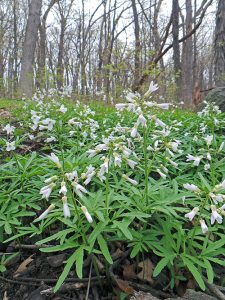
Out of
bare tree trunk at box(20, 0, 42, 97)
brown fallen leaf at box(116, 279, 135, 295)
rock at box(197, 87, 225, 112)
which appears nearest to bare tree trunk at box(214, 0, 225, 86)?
rock at box(197, 87, 225, 112)

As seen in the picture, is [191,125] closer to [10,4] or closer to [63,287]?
[63,287]

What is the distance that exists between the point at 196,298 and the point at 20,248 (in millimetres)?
1442

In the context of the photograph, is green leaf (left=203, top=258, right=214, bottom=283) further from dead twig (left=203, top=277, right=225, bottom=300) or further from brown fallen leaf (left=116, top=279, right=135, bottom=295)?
brown fallen leaf (left=116, top=279, right=135, bottom=295)

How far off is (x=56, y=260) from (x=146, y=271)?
0.70 meters

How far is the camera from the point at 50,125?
2744mm

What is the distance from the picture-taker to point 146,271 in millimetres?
2125

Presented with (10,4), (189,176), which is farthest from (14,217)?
(10,4)

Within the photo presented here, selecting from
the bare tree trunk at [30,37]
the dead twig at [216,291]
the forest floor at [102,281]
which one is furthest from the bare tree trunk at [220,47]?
the bare tree trunk at [30,37]

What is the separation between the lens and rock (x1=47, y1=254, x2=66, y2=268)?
2.27 m

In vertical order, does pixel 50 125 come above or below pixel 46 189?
above

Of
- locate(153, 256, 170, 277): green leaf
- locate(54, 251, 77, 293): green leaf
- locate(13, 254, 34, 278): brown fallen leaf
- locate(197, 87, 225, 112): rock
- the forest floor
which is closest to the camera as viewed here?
locate(54, 251, 77, 293): green leaf

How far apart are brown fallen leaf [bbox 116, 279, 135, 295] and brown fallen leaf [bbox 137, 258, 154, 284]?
0.13 m

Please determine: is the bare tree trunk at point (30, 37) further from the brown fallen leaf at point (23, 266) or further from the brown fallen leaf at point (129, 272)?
the brown fallen leaf at point (129, 272)

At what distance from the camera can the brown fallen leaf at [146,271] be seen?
209cm
